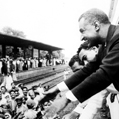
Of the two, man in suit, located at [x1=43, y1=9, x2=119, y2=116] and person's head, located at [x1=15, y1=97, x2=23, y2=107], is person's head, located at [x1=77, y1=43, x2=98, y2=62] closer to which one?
man in suit, located at [x1=43, y1=9, x2=119, y2=116]

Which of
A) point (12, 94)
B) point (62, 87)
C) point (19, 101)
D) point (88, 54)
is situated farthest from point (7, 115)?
point (62, 87)

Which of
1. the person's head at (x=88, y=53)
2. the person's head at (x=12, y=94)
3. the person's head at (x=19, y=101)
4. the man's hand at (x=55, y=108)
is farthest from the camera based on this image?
the person's head at (x=12, y=94)

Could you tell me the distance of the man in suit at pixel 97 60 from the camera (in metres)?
0.67

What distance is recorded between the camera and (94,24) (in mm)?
852

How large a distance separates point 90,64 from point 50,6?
246 centimetres

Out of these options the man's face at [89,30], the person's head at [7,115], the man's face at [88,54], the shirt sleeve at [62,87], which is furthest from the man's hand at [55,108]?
the person's head at [7,115]

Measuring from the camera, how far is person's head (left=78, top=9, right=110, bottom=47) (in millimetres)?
845

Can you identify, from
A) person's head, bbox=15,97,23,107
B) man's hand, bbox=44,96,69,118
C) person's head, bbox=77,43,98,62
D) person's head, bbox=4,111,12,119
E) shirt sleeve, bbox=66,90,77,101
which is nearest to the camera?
man's hand, bbox=44,96,69,118

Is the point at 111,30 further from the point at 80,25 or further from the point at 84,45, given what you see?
the point at 84,45

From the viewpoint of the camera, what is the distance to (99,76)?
674 mm

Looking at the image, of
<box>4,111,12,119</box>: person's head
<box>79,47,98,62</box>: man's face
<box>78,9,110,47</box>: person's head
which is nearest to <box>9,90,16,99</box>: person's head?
<box>4,111,12,119</box>: person's head

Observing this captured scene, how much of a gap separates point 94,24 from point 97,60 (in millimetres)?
298

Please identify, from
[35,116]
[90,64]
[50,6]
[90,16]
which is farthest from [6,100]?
[90,16]

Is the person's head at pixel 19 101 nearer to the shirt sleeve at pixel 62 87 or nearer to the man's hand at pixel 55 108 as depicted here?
the shirt sleeve at pixel 62 87
